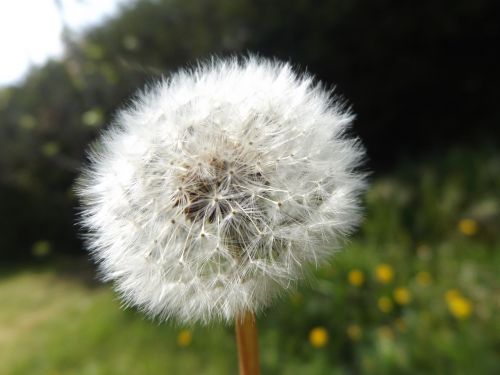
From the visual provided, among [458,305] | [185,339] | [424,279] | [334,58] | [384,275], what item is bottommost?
[458,305]

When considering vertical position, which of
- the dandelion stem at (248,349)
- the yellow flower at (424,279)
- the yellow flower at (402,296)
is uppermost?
the yellow flower at (424,279)

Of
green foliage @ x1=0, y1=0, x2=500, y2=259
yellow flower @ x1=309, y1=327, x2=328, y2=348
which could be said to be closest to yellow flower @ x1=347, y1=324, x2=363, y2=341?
yellow flower @ x1=309, y1=327, x2=328, y2=348

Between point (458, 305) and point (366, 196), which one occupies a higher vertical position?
point (366, 196)

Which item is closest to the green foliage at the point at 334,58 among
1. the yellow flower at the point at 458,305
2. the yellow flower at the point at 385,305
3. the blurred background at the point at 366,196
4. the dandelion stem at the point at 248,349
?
the blurred background at the point at 366,196

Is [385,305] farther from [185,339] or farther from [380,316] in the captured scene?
[185,339]

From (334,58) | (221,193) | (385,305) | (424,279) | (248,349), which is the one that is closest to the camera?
(248,349)

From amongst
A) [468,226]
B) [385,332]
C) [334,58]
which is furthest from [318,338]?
[334,58]

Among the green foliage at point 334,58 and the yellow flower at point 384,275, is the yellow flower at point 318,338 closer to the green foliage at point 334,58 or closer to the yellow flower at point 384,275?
the yellow flower at point 384,275
